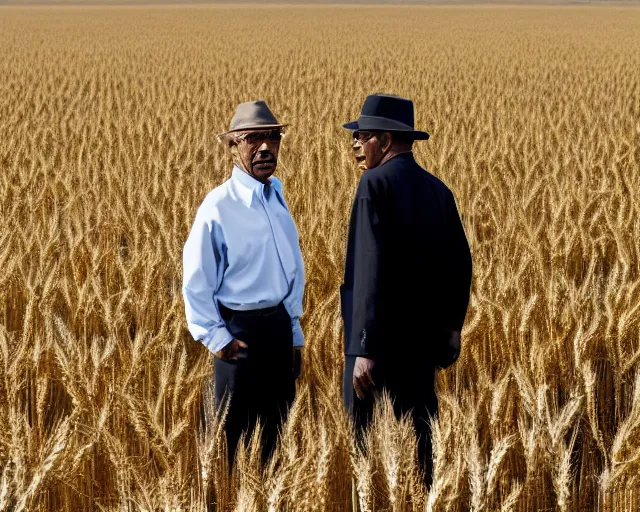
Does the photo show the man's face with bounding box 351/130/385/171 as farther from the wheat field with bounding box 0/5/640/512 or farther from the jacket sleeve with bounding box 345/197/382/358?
the wheat field with bounding box 0/5/640/512

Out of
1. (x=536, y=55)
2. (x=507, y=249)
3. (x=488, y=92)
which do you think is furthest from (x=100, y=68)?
(x=507, y=249)

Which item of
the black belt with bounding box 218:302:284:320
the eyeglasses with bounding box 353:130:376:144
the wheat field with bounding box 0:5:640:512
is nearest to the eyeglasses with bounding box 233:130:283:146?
the eyeglasses with bounding box 353:130:376:144

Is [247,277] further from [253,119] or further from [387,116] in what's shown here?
[387,116]

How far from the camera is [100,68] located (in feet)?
54.2

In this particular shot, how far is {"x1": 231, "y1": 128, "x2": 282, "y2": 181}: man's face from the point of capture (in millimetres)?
2182

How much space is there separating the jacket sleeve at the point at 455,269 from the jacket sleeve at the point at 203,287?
57 cm

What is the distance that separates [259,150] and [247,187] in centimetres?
9

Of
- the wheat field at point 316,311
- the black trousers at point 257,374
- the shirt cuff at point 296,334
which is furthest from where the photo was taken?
the shirt cuff at point 296,334

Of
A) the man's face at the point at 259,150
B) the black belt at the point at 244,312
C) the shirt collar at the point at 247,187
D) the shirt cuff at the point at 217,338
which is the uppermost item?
the man's face at the point at 259,150

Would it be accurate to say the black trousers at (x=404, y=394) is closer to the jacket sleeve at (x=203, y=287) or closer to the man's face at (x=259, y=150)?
the jacket sleeve at (x=203, y=287)

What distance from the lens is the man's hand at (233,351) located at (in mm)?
2207

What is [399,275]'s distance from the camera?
88.1 inches

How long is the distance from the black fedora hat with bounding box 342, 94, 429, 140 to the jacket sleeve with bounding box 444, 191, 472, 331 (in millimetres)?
220

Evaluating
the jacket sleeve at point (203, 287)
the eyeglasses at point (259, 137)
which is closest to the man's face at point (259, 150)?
the eyeglasses at point (259, 137)
